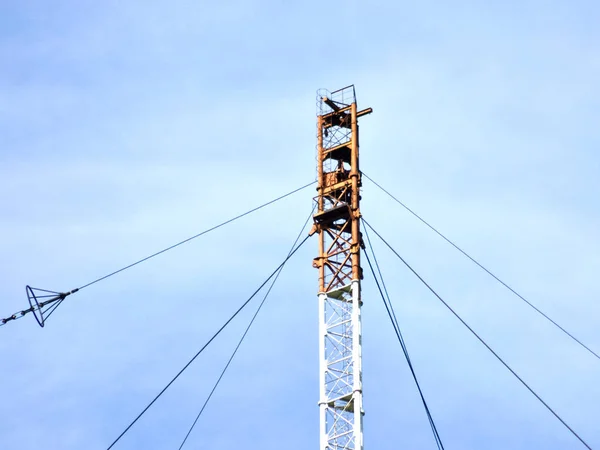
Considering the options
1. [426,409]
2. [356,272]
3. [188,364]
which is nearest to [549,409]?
[426,409]

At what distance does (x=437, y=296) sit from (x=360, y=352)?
23.1ft

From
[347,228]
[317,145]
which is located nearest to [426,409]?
[347,228]

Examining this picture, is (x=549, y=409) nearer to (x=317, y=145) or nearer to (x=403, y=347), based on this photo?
(x=403, y=347)

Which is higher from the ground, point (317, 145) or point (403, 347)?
point (317, 145)

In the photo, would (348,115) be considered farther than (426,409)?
Yes

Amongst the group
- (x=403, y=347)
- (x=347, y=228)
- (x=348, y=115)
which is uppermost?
(x=348, y=115)

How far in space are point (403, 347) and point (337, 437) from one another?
805 cm

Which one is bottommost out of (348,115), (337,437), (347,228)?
(337,437)

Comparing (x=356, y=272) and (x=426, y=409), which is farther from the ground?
(x=356, y=272)

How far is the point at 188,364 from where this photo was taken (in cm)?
10019

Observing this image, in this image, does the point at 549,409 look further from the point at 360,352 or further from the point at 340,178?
the point at 340,178

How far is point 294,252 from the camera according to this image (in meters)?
101

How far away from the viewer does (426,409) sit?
93.4m

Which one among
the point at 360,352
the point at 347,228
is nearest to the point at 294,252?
the point at 347,228
